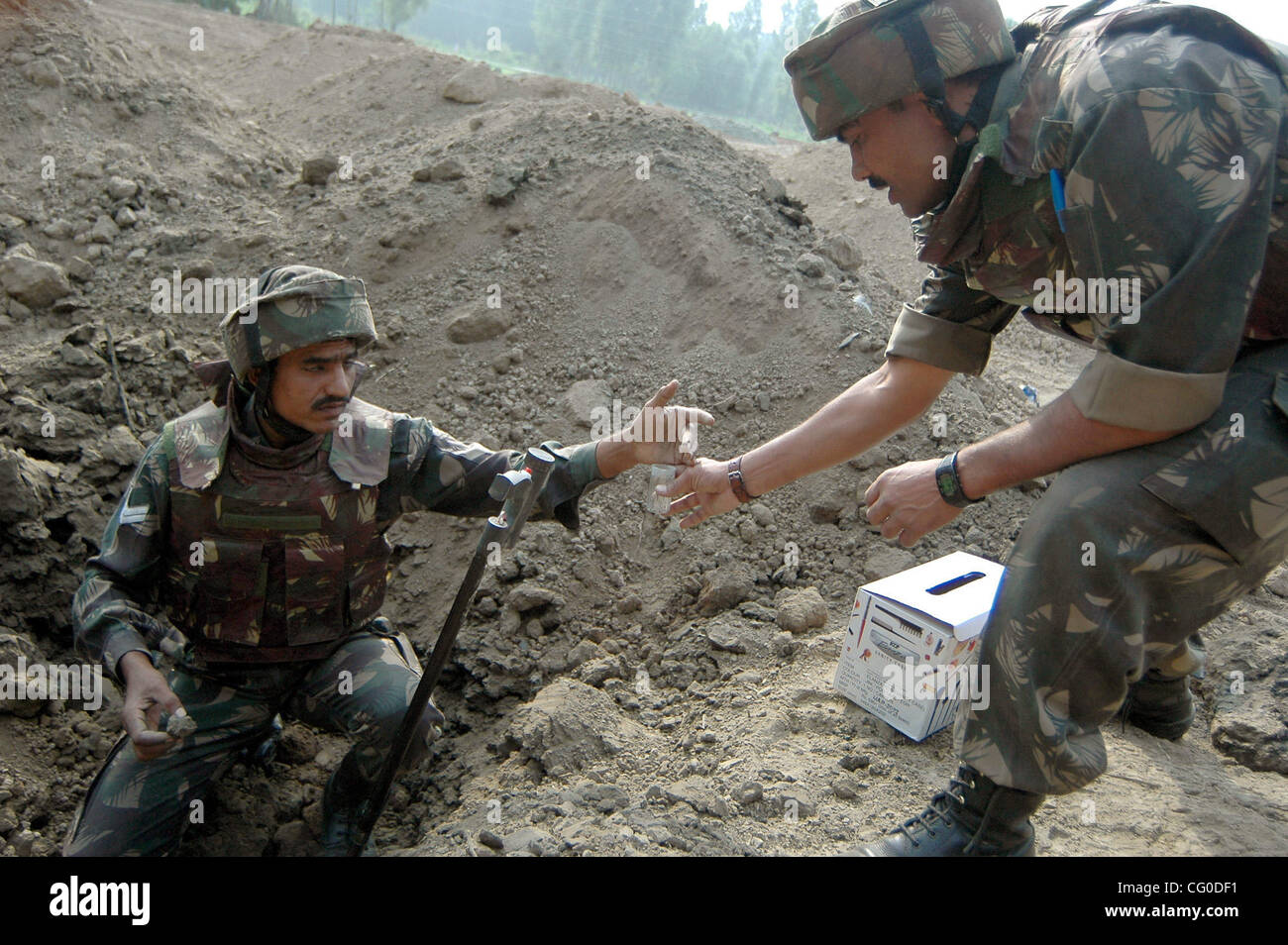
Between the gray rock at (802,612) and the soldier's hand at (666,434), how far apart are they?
1.05m

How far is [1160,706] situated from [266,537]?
270 cm

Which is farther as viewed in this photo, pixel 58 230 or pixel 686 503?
pixel 58 230

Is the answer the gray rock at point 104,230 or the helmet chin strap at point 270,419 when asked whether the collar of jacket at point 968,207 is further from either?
the gray rock at point 104,230

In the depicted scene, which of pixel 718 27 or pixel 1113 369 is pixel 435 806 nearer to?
pixel 1113 369

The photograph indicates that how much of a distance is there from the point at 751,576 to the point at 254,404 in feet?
6.34

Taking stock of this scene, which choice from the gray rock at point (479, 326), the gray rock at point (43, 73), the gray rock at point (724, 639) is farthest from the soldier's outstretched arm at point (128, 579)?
the gray rock at point (43, 73)

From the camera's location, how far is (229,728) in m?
2.79

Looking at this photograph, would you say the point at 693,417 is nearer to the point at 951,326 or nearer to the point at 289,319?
the point at 951,326

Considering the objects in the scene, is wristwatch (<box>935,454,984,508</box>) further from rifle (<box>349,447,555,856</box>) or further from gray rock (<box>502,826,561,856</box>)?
gray rock (<box>502,826,561,856</box>)

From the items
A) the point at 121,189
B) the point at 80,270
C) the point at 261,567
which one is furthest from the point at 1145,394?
the point at 121,189

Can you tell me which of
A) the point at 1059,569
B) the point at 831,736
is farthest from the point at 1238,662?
the point at 1059,569

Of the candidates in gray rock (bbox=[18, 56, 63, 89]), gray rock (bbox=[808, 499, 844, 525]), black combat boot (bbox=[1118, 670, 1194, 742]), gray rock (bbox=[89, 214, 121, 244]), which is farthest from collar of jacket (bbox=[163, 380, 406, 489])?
gray rock (bbox=[18, 56, 63, 89])

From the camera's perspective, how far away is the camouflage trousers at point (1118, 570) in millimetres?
1780

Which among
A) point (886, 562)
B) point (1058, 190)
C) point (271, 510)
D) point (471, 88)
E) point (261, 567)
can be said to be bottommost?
point (886, 562)
